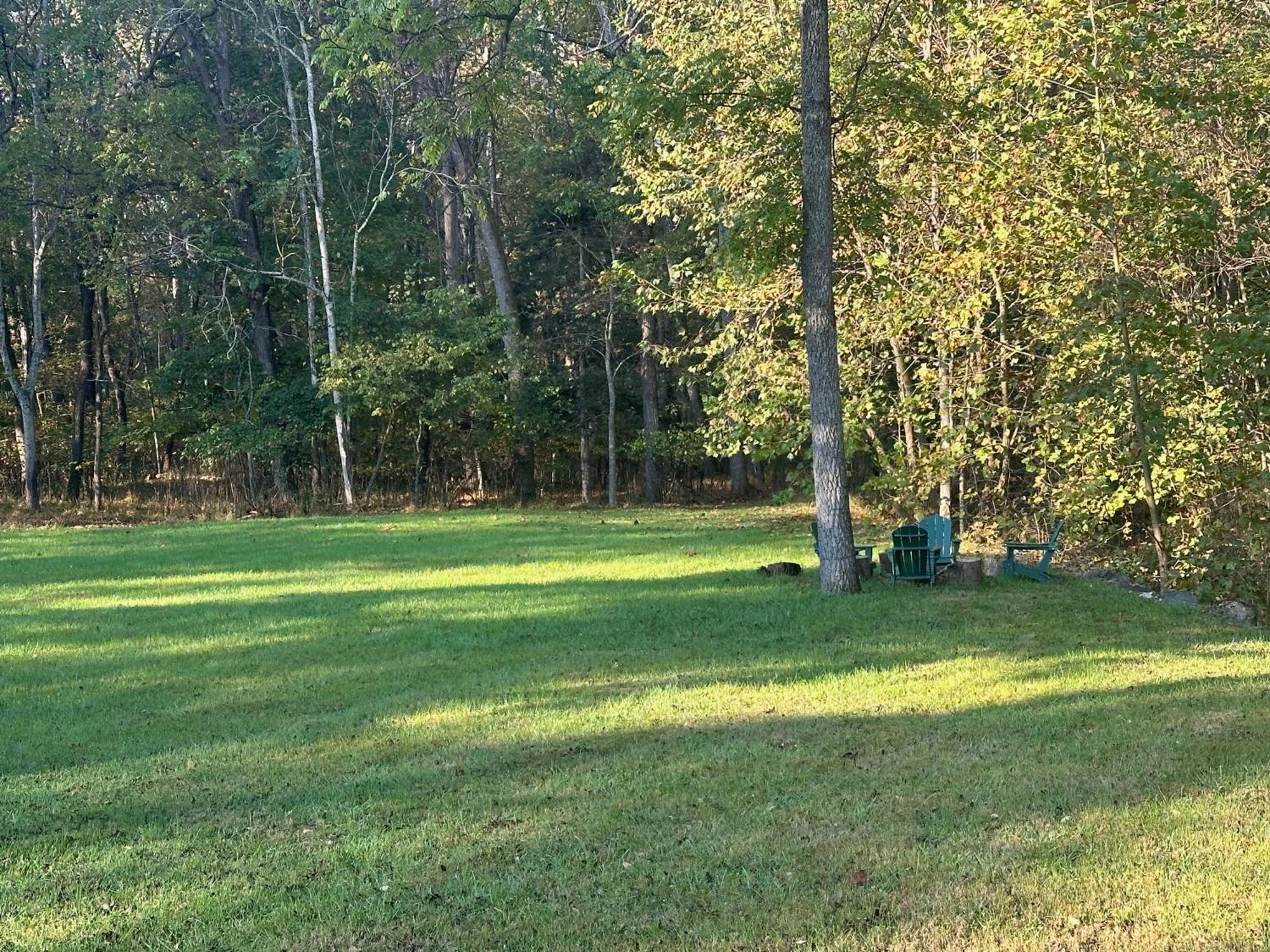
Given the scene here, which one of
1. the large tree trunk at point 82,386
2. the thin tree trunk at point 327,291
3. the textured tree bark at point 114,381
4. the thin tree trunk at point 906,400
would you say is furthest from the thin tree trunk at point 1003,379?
the textured tree bark at point 114,381

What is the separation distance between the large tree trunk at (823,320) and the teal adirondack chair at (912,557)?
0.78m

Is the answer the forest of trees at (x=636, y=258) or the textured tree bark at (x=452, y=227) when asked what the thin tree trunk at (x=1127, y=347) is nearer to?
the forest of trees at (x=636, y=258)

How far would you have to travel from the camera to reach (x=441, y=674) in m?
9.52

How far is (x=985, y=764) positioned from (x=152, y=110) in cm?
3021

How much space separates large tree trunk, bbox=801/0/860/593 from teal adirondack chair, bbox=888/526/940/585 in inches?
30.7

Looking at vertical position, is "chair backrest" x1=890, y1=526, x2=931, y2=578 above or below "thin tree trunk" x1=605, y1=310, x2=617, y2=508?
below

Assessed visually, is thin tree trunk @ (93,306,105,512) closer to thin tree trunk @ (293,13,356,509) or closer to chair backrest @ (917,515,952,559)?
thin tree trunk @ (293,13,356,509)

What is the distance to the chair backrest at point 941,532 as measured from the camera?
14117 mm

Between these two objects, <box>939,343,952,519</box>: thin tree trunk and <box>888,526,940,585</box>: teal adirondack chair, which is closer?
<box>888,526,940,585</box>: teal adirondack chair

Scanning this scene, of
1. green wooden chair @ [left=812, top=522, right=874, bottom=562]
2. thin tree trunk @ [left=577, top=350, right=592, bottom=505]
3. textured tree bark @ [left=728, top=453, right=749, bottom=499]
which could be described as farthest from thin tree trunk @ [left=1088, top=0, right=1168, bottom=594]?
thin tree trunk @ [left=577, top=350, right=592, bottom=505]

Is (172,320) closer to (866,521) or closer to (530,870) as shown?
(866,521)

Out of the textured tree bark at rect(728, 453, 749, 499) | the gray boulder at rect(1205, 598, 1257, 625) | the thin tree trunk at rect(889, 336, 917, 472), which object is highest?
the thin tree trunk at rect(889, 336, 917, 472)

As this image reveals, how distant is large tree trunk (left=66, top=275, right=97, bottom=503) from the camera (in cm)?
3500

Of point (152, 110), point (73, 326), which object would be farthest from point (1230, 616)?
point (73, 326)
